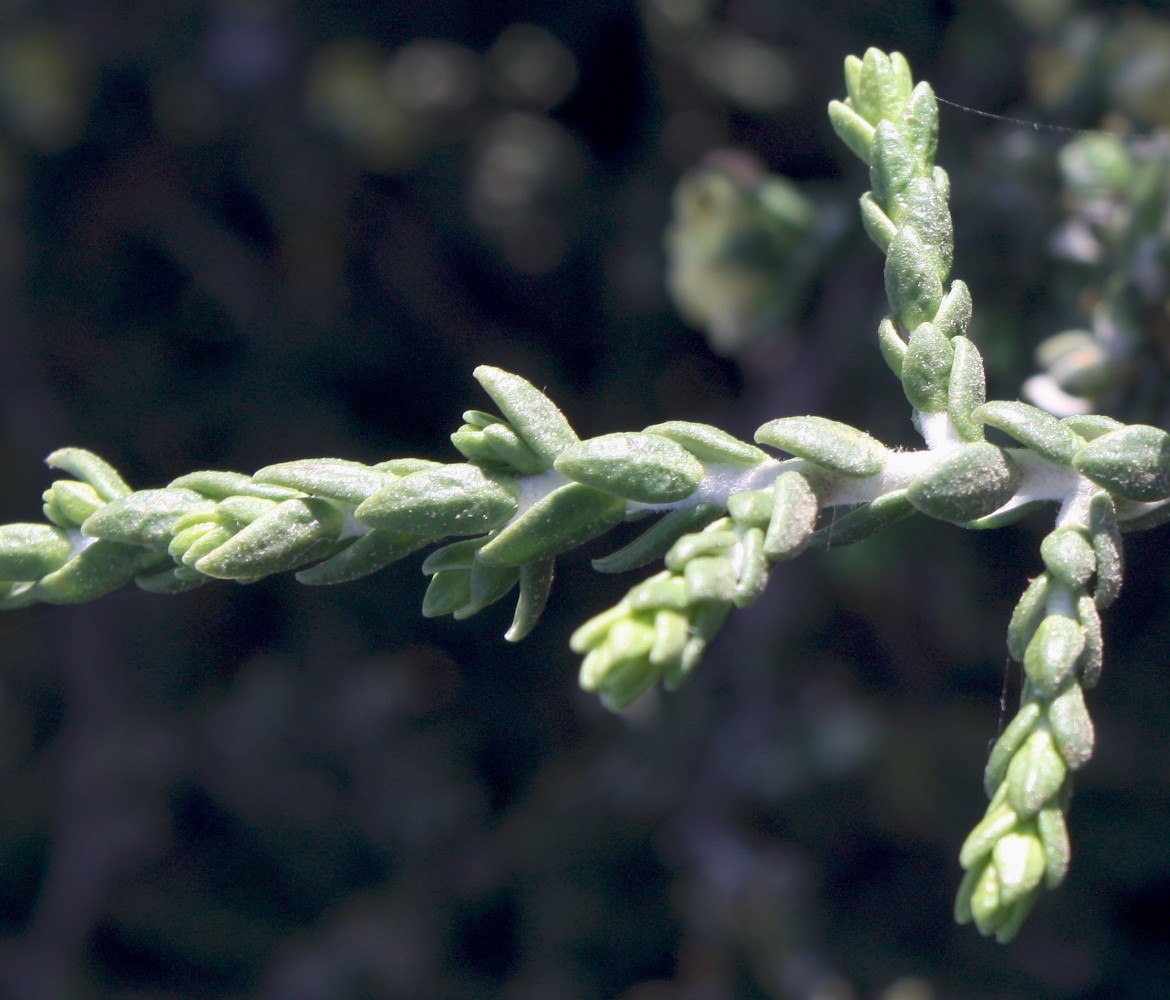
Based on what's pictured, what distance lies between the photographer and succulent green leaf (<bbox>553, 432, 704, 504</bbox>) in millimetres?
1080

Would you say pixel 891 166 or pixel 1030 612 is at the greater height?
pixel 891 166

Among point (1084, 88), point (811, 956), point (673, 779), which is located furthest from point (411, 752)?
point (1084, 88)

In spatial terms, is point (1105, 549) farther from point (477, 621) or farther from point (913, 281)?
point (477, 621)

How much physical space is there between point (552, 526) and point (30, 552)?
567mm

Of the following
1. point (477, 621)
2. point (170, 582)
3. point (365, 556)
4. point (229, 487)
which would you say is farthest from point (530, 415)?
point (477, 621)

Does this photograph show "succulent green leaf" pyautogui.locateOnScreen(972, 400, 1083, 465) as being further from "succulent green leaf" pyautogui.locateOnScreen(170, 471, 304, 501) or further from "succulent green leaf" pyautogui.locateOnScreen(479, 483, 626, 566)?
"succulent green leaf" pyautogui.locateOnScreen(170, 471, 304, 501)

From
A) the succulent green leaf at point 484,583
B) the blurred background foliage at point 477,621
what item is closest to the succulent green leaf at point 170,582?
the succulent green leaf at point 484,583

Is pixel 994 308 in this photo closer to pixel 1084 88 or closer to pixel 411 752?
pixel 1084 88

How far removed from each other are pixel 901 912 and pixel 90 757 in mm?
2372

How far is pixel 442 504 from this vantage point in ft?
3.65

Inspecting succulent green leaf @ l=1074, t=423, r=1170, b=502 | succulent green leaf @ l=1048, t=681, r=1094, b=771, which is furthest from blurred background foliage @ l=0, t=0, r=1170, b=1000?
succulent green leaf @ l=1048, t=681, r=1094, b=771

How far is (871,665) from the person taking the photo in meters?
3.63

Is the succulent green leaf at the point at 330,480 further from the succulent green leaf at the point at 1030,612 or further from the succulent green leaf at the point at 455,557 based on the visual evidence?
the succulent green leaf at the point at 1030,612

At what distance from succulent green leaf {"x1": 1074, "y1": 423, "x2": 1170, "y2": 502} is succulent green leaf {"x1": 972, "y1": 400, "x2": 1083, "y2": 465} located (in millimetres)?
16
